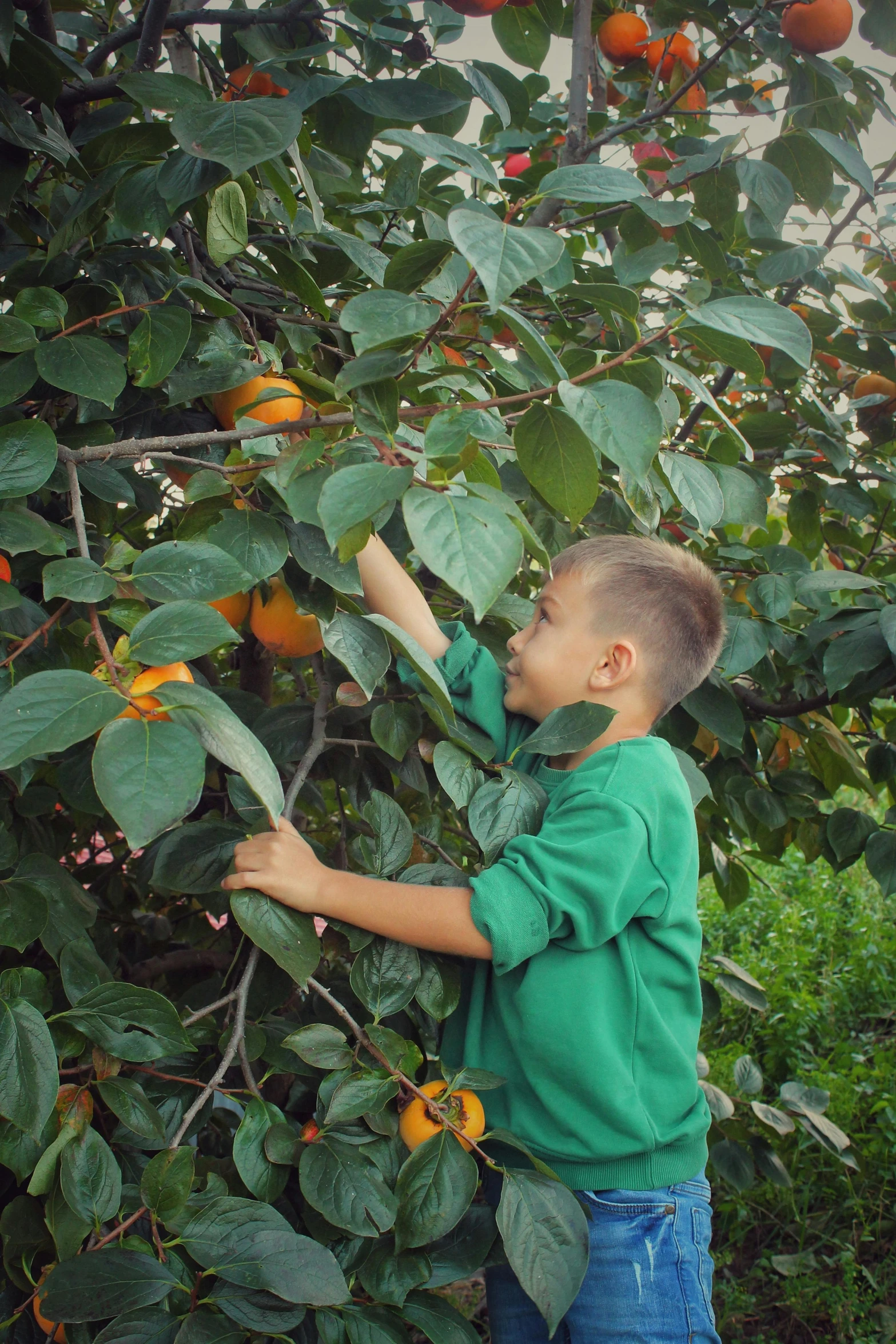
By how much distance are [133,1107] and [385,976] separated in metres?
0.22

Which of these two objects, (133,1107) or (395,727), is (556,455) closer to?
(395,727)

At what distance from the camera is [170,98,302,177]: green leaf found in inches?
28.5

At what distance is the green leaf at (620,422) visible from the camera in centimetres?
61

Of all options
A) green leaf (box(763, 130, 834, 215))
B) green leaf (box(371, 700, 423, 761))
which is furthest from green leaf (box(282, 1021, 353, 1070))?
green leaf (box(763, 130, 834, 215))

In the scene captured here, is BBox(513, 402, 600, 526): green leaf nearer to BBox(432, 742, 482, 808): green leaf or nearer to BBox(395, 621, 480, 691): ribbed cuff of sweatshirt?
BBox(432, 742, 482, 808): green leaf

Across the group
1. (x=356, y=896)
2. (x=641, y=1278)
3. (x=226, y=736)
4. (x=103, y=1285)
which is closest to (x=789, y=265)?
(x=356, y=896)

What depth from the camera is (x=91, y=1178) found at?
70 centimetres

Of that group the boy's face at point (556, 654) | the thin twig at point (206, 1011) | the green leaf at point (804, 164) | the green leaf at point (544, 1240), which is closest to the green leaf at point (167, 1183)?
the thin twig at point (206, 1011)

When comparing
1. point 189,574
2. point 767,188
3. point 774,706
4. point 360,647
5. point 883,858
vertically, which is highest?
point 767,188

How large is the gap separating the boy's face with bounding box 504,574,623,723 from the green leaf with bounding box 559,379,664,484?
0.45m

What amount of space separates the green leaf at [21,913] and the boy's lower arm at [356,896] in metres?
0.14

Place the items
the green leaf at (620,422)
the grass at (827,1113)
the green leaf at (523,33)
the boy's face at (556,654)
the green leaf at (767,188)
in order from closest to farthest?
the green leaf at (620,422) → the boy's face at (556,654) → the green leaf at (767,188) → the green leaf at (523,33) → the grass at (827,1113)

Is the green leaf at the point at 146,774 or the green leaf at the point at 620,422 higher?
the green leaf at the point at 620,422

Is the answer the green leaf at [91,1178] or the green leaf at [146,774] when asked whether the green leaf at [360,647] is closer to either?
the green leaf at [146,774]
